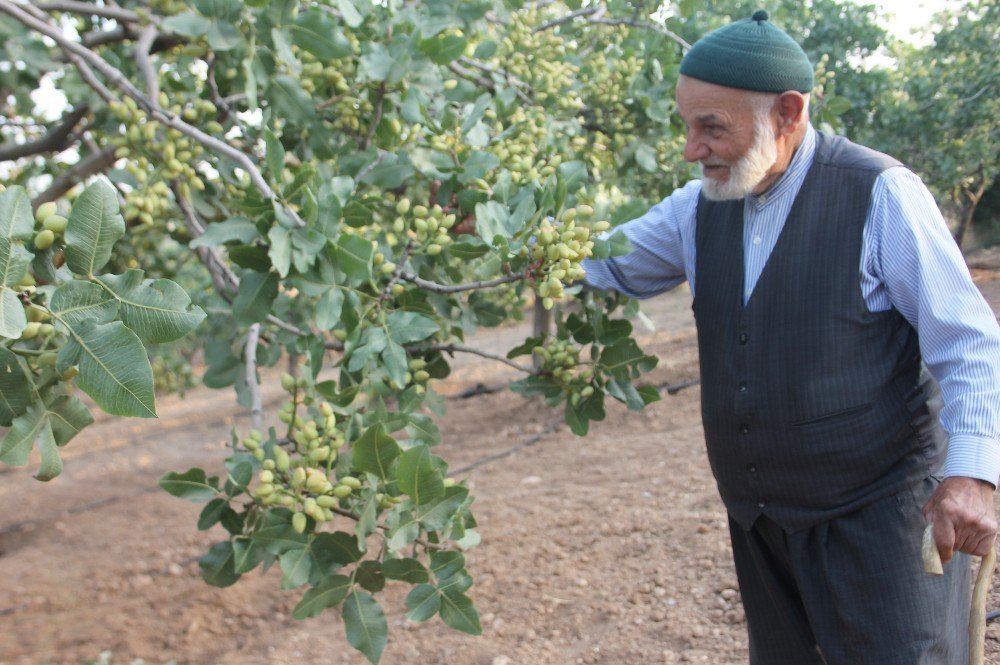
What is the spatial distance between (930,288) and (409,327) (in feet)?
3.69

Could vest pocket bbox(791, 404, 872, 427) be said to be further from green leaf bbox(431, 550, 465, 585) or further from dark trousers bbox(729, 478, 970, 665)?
green leaf bbox(431, 550, 465, 585)

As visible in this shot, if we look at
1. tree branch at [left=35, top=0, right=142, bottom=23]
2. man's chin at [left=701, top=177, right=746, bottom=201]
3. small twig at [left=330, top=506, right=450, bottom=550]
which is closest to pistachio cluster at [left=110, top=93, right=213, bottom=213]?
tree branch at [left=35, top=0, right=142, bottom=23]

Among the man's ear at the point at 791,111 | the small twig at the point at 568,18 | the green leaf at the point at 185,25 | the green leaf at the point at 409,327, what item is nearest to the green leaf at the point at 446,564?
the green leaf at the point at 409,327

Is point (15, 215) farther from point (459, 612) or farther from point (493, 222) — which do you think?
point (459, 612)

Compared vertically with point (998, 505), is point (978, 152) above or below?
above

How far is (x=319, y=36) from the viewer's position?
232cm

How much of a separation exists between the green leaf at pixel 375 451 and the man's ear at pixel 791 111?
1.10 meters

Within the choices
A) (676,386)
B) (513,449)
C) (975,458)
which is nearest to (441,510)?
(975,458)

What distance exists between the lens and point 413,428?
2.21 m

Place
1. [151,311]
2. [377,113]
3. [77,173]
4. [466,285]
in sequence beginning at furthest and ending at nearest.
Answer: [77,173], [377,113], [466,285], [151,311]

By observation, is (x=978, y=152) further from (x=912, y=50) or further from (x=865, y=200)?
(x=865, y=200)

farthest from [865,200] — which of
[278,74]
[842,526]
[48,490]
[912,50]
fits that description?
[912,50]

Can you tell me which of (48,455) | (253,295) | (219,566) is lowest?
(219,566)

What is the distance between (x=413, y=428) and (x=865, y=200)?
3.80 feet
